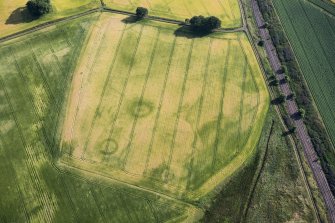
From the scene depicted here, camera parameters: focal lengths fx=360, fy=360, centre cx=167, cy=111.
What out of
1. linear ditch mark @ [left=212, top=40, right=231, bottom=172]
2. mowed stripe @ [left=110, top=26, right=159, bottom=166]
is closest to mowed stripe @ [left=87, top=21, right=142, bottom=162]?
mowed stripe @ [left=110, top=26, right=159, bottom=166]

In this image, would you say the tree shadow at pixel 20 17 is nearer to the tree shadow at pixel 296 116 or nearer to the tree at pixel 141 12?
the tree at pixel 141 12

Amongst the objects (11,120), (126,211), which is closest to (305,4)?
(126,211)

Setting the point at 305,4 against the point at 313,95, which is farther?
the point at 305,4

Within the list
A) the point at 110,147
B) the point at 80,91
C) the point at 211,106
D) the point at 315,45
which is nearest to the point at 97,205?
the point at 110,147

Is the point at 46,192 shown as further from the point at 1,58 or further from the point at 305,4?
the point at 305,4

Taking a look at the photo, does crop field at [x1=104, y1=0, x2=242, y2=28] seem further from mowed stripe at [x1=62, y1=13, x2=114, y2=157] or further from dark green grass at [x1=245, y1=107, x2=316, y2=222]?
dark green grass at [x1=245, y1=107, x2=316, y2=222]

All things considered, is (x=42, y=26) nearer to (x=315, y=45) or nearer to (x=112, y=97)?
(x=112, y=97)
